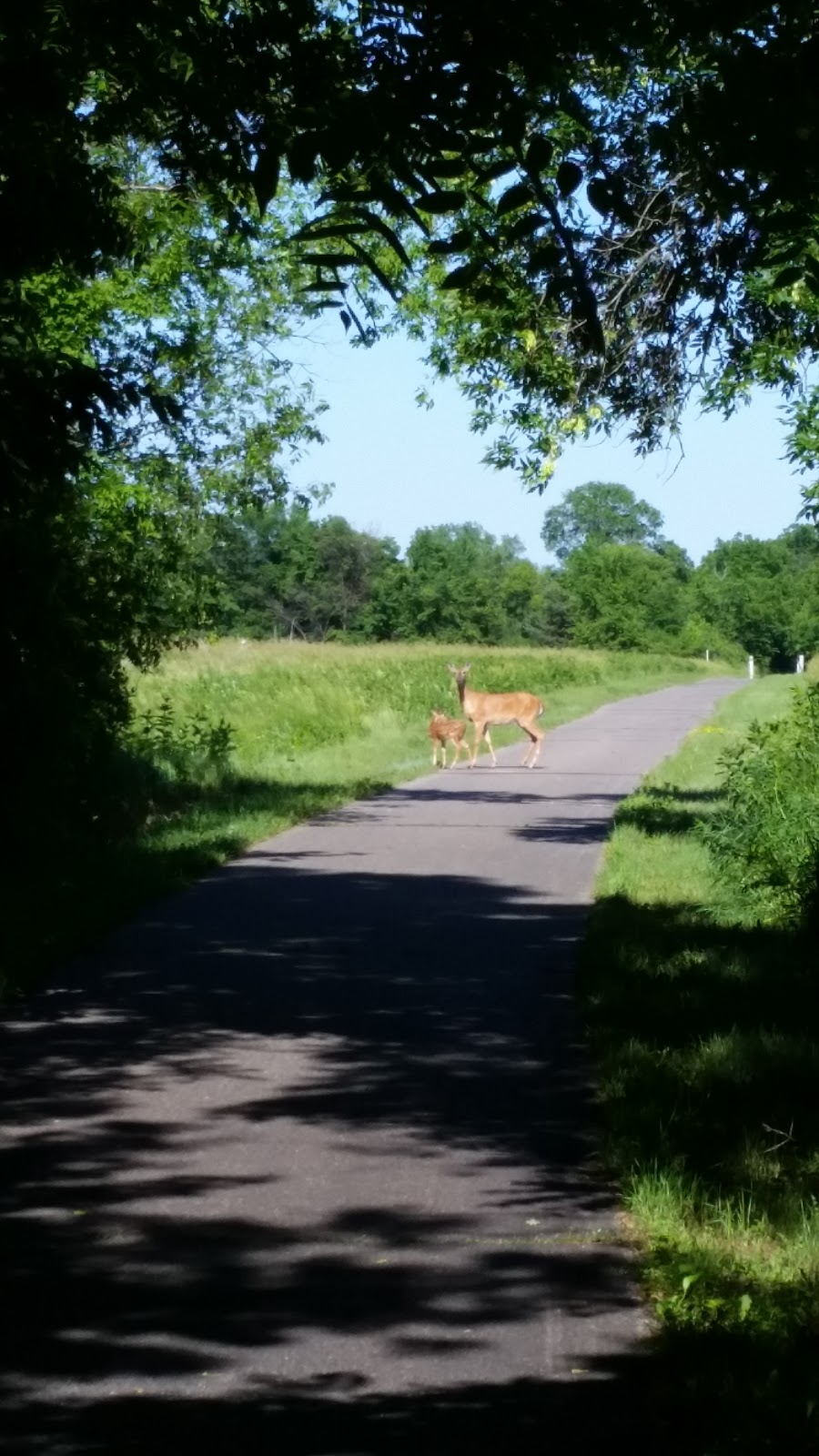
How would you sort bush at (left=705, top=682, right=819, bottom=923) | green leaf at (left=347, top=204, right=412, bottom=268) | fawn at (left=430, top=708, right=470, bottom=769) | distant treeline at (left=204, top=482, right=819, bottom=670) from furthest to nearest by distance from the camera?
distant treeline at (left=204, top=482, right=819, bottom=670)
fawn at (left=430, top=708, right=470, bottom=769)
bush at (left=705, top=682, right=819, bottom=923)
green leaf at (left=347, top=204, right=412, bottom=268)

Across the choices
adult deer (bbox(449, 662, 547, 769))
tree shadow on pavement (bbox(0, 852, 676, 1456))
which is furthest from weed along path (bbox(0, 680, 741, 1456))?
adult deer (bbox(449, 662, 547, 769))

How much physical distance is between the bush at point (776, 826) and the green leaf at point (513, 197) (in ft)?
20.6

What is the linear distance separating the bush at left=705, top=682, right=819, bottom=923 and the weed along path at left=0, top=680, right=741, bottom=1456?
1475 millimetres

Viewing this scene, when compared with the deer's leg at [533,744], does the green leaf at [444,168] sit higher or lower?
higher

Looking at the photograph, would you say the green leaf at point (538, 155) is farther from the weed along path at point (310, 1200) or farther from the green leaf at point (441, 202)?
the weed along path at point (310, 1200)

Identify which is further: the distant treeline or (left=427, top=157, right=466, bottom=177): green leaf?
the distant treeline

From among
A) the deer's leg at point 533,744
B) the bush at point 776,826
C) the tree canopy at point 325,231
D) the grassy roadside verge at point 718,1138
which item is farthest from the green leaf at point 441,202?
the deer's leg at point 533,744

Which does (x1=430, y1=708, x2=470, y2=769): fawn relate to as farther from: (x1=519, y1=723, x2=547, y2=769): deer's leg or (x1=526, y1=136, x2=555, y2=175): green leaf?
(x1=526, y1=136, x2=555, y2=175): green leaf

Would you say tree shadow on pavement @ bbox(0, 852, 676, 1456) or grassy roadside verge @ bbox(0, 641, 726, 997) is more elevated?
grassy roadside verge @ bbox(0, 641, 726, 997)

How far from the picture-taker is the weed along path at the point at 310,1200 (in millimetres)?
4902

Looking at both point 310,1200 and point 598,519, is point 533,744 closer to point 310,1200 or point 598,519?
point 310,1200

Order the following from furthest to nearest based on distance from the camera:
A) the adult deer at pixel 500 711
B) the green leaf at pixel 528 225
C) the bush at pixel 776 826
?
the adult deer at pixel 500 711
the bush at pixel 776 826
the green leaf at pixel 528 225

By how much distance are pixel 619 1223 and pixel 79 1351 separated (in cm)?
193

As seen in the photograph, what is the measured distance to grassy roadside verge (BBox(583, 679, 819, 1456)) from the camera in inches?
193
